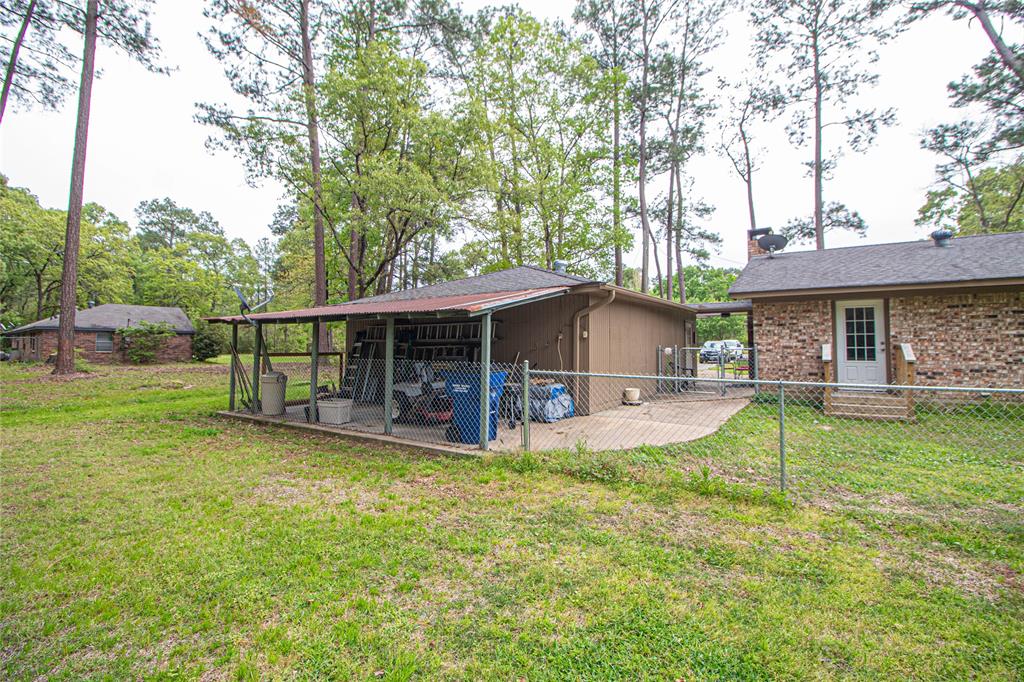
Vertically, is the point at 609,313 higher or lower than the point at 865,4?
lower

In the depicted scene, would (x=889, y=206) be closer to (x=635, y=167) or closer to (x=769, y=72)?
(x=769, y=72)

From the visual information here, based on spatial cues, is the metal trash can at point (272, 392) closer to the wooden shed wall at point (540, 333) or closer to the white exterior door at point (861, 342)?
A: the wooden shed wall at point (540, 333)

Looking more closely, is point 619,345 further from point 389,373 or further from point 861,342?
point 389,373

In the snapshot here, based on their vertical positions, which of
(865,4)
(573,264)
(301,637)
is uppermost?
(865,4)

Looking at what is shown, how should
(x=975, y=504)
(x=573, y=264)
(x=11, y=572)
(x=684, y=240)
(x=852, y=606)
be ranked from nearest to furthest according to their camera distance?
(x=852, y=606)
(x=11, y=572)
(x=975, y=504)
(x=573, y=264)
(x=684, y=240)

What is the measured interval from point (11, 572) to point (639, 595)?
13.2 feet

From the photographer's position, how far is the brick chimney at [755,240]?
13.7 m

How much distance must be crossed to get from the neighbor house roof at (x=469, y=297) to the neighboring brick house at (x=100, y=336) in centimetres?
1652

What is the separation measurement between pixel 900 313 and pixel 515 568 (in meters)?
10.3

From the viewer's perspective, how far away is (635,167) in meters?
20.5

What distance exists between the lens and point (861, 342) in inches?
378

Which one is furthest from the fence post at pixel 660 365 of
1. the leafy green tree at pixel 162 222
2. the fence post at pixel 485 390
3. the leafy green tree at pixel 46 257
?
the leafy green tree at pixel 162 222

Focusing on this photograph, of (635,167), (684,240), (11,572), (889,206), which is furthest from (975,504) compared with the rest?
(684,240)

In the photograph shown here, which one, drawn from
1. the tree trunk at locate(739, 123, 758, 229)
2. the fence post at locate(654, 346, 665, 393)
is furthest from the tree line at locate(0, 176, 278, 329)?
the tree trunk at locate(739, 123, 758, 229)
